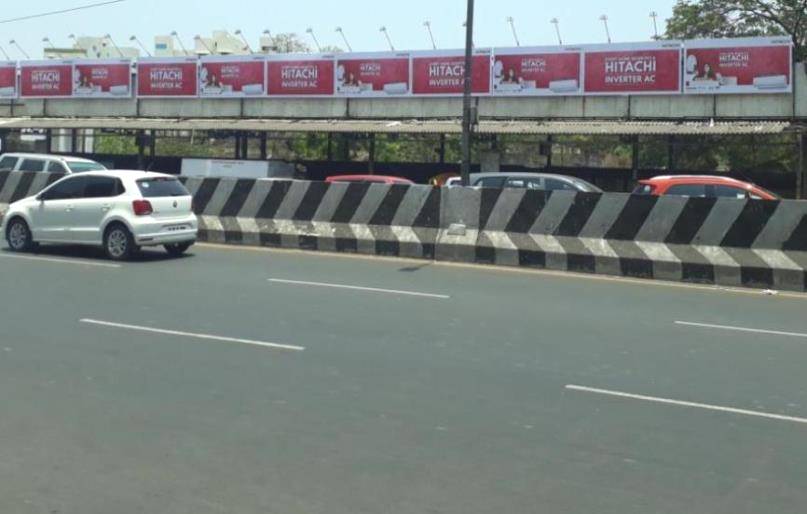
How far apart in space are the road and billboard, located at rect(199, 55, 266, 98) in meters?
26.6

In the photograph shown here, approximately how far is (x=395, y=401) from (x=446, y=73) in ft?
95.2

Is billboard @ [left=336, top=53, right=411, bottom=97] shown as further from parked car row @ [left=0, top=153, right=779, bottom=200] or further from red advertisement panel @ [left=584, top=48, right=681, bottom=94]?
parked car row @ [left=0, top=153, right=779, bottom=200]

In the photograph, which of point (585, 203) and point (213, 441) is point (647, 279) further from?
point (213, 441)

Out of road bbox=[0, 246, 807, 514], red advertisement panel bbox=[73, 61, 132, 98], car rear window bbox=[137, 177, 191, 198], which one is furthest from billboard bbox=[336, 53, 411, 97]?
road bbox=[0, 246, 807, 514]

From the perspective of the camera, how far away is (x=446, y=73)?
3562cm

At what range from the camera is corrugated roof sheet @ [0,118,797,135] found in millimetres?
29734

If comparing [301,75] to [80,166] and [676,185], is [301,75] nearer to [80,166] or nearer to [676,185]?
[80,166]

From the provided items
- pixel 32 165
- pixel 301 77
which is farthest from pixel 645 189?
pixel 301 77

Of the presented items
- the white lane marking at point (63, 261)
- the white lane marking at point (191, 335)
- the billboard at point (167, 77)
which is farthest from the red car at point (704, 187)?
the billboard at point (167, 77)

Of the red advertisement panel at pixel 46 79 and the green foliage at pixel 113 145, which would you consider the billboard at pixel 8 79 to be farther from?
the green foliage at pixel 113 145

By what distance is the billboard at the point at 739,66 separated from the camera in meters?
30.9

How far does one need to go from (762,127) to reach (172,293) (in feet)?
71.0

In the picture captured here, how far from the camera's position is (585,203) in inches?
643

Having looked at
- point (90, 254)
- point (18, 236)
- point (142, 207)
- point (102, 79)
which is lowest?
point (90, 254)
